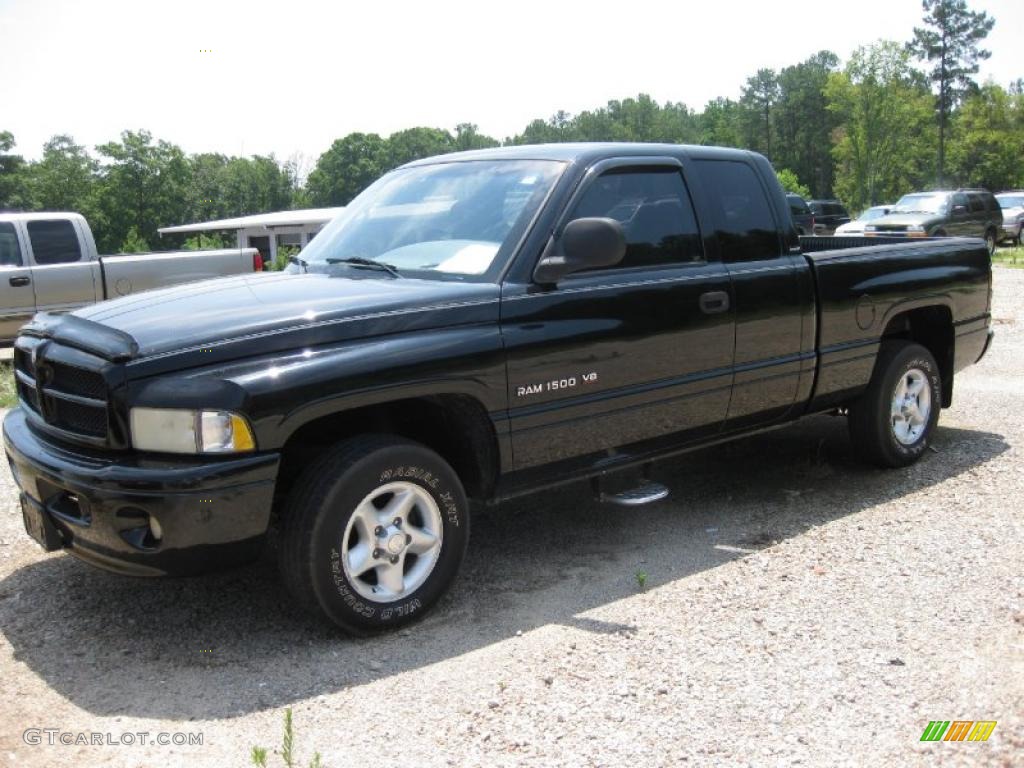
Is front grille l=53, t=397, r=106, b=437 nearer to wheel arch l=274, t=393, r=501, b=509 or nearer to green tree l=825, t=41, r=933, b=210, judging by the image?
wheel arch l=274, t=393, r=501, b=509

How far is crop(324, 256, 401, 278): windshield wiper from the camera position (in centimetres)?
455

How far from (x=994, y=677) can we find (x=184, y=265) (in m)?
10.5

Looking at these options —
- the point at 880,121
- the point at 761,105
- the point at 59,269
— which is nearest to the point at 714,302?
the point at 59,269

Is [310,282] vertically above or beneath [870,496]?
above

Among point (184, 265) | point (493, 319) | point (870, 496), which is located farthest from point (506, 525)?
point (184, 265)

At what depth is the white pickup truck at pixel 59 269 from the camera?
11.6 metres

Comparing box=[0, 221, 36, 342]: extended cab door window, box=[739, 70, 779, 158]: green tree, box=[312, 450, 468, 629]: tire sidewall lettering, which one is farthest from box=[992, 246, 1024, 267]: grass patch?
box=[739, 70, 779, 158]: green tree

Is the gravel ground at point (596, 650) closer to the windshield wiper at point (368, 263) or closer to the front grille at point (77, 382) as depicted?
the front grille at point (77, 382)

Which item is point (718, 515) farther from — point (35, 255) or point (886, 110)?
point (886, 110)

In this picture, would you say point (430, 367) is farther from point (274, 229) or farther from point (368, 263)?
point (274, 229)

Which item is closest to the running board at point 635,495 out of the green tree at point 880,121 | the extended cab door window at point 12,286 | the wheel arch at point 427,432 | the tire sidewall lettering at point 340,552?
the wheel arch at point 427,432

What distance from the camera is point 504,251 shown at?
172 inches

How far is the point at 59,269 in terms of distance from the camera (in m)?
11.7

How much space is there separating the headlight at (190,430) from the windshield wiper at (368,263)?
1.27 m
